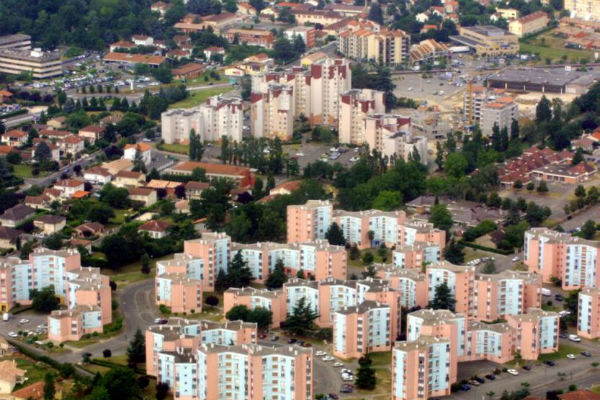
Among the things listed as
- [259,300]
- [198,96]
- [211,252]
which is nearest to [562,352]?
[259,300]

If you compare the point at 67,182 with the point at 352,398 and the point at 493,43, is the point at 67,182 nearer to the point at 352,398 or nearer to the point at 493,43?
the point at 352,398

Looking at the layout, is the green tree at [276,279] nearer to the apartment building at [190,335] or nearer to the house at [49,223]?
the apartment building at [190,335]

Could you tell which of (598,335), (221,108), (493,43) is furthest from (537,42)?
(598,335)

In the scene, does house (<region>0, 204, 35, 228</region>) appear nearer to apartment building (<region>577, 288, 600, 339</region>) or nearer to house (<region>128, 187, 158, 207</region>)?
house (<region>128, 187, 158, 207</region>)

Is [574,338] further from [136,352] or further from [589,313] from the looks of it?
[136,352]

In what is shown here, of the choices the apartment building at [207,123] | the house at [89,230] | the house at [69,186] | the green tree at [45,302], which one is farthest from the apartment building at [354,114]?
the green tree at [45,302]

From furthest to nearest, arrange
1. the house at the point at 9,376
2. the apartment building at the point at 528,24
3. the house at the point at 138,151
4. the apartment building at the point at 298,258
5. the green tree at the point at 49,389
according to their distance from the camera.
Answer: the apartment building at the point at 528,24
the house at the point at 138,151
the apartment building at the point at 298,258
the house at the point at 9,376
the green tree at the point at 49,389

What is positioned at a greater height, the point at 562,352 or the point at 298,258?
the point at 298,258
